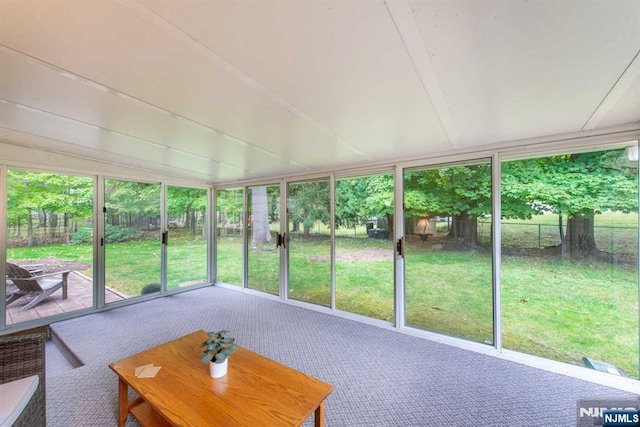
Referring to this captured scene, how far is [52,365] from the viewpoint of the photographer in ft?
7.88

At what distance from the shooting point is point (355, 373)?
2135mm

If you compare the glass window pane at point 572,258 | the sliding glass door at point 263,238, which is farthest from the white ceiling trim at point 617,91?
the sliding glass door at point 263,238

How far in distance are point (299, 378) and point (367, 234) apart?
2.14m

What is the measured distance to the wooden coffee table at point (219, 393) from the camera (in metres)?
1.21

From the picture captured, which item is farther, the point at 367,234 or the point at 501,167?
the point at 367,234

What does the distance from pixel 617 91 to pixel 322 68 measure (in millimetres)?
1651

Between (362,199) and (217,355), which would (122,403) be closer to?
(217,355)

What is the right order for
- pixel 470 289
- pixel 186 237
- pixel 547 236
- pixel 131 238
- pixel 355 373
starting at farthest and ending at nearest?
pixel 186 237
pixel 131 238
pixel 470 289
pixel 547 236
pixel 355 373

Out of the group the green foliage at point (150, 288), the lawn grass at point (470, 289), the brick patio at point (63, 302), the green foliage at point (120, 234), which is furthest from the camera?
the green foliage at point (150, 288)

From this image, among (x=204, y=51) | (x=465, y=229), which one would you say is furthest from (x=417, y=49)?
(x=465, y=229)

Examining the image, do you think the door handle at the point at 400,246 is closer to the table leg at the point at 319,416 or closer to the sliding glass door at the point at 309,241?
the sliding glass door at the point at 309,241

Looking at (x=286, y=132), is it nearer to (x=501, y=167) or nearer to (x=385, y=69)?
(x=385, y=69)

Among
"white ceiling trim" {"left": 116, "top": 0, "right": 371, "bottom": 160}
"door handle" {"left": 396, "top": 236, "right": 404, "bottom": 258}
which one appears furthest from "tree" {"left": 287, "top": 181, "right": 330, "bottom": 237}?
"white ceiling trim" {"left": 116, "top": 0, "right": 371, "bottom": 160}

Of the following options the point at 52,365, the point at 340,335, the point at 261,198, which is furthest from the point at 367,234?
the point at 52,365
